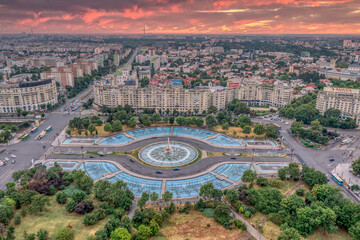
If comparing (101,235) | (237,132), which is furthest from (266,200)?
(237,132)

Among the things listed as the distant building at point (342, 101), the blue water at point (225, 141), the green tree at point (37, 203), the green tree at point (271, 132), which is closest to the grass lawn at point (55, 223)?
the green tree at point (37, 203)

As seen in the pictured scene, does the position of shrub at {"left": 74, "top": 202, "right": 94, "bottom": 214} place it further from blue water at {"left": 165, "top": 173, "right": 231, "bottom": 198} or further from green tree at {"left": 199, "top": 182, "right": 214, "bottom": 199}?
green tree at {"left": 199, "top": 182, "right": 214, "bottom": 199}

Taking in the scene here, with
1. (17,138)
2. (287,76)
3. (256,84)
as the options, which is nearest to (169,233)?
(17,138)

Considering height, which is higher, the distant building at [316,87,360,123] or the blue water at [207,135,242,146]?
the distant building at [316,87,360,123]

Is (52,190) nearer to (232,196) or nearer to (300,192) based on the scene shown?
(232,196)

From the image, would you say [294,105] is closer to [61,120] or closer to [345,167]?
[345,167]

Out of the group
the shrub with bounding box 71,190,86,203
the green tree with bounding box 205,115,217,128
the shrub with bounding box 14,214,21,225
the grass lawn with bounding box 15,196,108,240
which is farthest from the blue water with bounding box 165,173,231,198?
the green tree with bounding box 205,115,217,128
